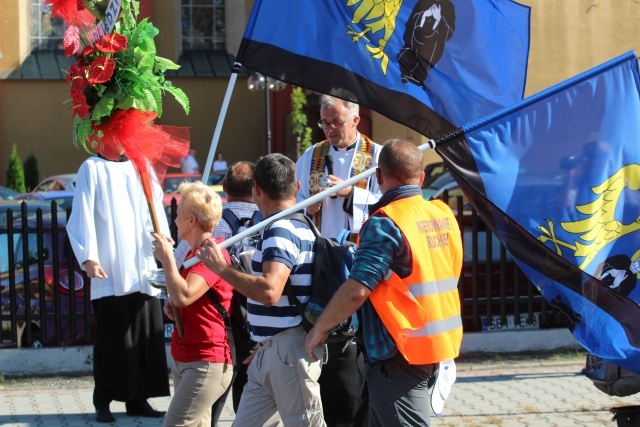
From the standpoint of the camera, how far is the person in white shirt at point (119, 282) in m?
6.75

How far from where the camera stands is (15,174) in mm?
29609

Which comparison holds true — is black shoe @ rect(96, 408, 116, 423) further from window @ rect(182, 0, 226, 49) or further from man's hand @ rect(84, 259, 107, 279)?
window @ rect(182, 0, 226, 49)

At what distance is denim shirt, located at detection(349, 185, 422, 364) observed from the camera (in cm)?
436

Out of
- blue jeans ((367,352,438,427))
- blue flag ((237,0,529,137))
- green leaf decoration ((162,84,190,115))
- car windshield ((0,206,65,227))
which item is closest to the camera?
blue jeans ((367,352,438,427))

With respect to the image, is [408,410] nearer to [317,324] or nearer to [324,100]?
[317,324]

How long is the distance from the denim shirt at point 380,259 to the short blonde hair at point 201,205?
3.37 ft

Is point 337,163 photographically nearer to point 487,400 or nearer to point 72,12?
point 72,12

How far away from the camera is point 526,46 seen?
5602 mm

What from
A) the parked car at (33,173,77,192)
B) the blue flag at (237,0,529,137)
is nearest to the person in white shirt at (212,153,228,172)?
the parked car at (33,173,77,192)

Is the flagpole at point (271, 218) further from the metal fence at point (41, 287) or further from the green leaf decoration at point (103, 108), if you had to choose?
the metal fence at point (41, 287)

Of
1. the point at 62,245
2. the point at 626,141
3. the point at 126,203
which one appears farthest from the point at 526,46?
the point at 62,245

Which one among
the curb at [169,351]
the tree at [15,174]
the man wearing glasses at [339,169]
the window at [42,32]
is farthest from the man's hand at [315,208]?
the window at [42,32]

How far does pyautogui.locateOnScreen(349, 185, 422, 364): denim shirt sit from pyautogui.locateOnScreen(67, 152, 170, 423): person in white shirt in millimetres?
2714

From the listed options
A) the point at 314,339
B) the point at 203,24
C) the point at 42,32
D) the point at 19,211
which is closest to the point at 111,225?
the point at 314,339
